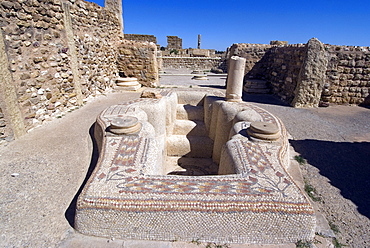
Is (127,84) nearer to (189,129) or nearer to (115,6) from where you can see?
(115,6)

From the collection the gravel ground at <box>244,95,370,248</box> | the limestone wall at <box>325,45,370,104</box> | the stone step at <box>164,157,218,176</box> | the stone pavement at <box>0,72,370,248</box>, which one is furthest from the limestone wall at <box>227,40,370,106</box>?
the stone step at <box>164,157,218,176</box>

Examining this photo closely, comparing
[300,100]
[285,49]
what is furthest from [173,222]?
[285,49]

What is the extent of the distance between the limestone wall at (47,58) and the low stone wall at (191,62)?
1305cm

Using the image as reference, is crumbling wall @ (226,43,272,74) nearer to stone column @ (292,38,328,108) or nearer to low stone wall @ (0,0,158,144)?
stone column @ (292,38,328,108)

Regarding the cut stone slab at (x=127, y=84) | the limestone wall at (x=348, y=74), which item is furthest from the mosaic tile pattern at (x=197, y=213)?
the limestone wall at (x=348, y=74)

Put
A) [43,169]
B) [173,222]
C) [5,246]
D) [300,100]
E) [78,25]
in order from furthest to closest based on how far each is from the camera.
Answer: [300,100] < [78,25] < [43,169] < [173,222] < [5,246]

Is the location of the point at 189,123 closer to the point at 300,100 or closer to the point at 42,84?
the point at 42,84

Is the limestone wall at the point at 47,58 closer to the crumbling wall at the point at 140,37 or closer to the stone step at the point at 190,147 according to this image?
the stone step at the point at 190,147

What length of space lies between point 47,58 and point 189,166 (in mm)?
4872

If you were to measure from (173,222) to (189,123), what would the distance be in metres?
4.78

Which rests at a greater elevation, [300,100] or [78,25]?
[78,25]

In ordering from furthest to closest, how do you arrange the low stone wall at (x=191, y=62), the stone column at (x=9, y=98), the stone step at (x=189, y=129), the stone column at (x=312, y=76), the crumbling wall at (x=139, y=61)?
the low stone wall at (x=191, y=62)
the crumbling wall at (x=139, y=61)
the stone column at (x=312, y=76)
the stone step at (x=189, y=129)
the stone column at (x=9, y=98)

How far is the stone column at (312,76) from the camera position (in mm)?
7930

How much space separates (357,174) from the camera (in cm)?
411
